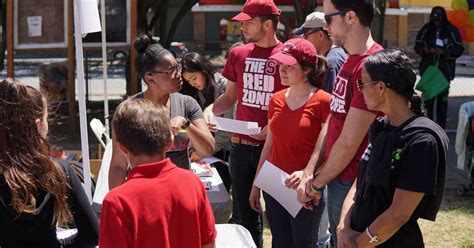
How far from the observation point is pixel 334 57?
431 cm

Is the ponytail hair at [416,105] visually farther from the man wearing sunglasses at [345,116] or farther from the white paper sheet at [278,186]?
the white paper sheet at [278,186]

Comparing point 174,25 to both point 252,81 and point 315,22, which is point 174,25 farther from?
point 252,81

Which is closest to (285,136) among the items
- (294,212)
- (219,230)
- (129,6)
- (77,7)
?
(294,212)

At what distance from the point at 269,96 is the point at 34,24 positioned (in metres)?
5.03

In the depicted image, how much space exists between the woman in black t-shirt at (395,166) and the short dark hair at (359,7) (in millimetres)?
564

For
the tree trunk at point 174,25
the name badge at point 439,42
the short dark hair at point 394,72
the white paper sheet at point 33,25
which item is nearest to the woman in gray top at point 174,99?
the short dark hair at point 394,72

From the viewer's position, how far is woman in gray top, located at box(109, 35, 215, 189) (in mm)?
3768

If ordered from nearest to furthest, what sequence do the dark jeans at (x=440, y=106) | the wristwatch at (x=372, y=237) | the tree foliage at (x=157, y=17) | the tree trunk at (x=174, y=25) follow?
1. the wristwatch at (x=372, y=237)
2. the dark jeans at (x=440, y=106)
3. the tree foliage at (x=157, y=17)
4. the tree trunk at (x=174, y=25)

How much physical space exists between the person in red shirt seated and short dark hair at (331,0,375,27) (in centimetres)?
138

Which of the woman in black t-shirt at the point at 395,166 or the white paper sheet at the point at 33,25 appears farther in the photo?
the white paper sheet at the point at 33,25

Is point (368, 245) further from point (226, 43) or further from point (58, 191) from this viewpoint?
point (226, 43)

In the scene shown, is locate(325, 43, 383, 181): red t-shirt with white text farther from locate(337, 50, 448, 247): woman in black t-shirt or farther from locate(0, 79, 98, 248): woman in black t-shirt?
locate(0, 79, 98, 248): woman in black t-shirt

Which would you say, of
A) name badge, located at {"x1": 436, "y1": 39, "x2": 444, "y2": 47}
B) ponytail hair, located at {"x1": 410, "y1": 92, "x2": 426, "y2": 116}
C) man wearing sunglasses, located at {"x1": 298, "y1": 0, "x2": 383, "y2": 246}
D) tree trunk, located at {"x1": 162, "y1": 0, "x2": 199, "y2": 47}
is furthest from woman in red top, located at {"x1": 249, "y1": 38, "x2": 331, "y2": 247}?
tree trunk, located at {"x1": 162, "y1": 0, "x2": 199, "y2": 47}

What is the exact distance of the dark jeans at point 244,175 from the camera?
4746 mm
